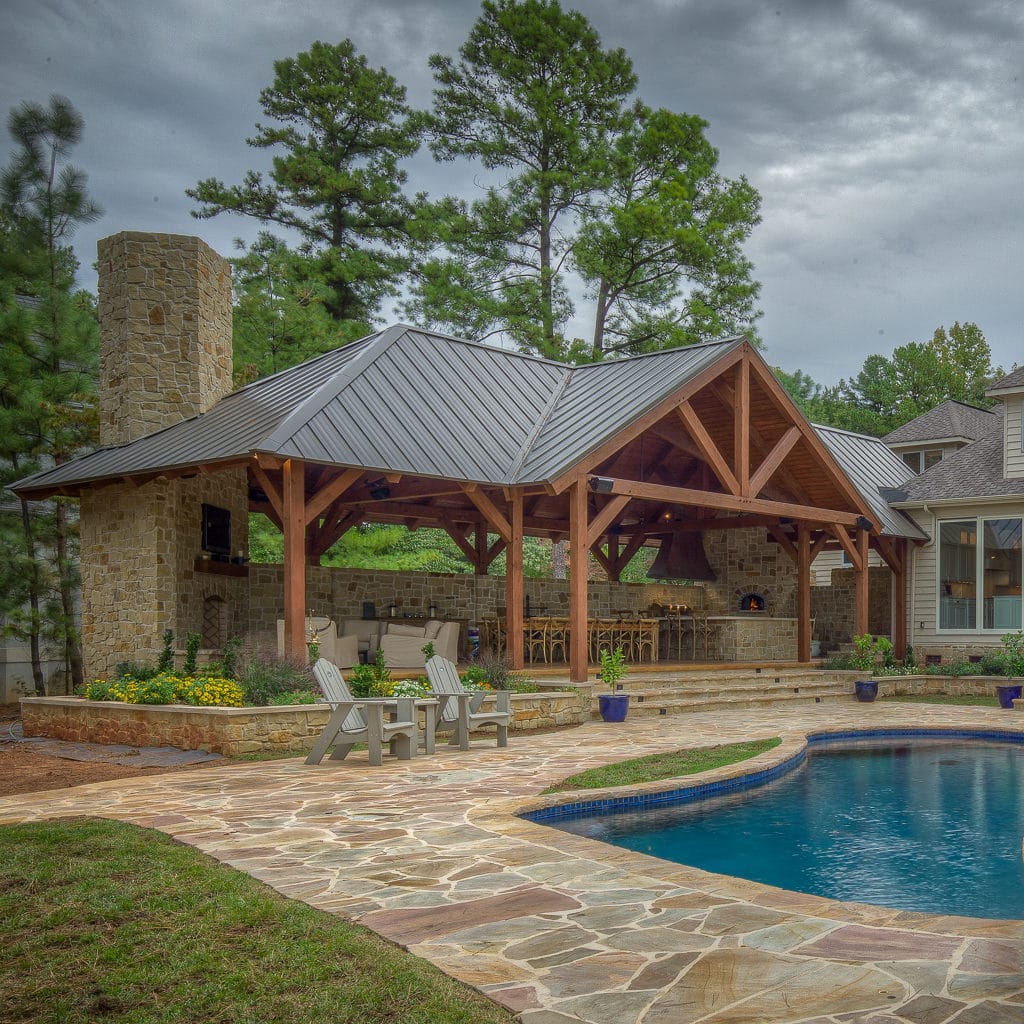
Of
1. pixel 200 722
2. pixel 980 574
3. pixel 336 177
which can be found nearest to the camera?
pixel 200 722

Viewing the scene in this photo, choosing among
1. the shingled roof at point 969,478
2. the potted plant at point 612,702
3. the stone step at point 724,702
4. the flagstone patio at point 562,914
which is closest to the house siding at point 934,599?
the shingled roof at point 969,478

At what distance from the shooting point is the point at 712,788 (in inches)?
337

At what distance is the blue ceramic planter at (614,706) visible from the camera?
41.9 ft

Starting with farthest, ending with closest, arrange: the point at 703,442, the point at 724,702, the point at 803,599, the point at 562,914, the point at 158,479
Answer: the point at 803,599 → the point at 724,702 → the point at 703,442 → the point at 158,479 → the point at 562,914

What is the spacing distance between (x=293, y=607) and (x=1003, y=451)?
15.5 metres

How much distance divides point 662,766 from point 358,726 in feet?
9.42

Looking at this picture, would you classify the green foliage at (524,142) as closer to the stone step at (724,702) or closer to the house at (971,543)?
the house at (971,543)

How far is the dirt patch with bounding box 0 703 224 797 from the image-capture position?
8.54m

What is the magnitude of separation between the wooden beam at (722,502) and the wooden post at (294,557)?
4.54m

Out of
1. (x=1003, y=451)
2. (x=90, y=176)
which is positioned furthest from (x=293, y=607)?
(x=1003, y=451)

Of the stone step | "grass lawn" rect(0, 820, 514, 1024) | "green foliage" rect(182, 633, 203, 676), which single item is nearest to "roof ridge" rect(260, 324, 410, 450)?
"green foliage" rect(182, 633, 203, 676)

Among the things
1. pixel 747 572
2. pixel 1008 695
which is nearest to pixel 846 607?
pixel 747 572

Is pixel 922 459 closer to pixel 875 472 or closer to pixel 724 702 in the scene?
pixel 875 472

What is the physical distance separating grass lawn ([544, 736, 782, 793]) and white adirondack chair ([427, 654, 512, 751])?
5.54 feet
